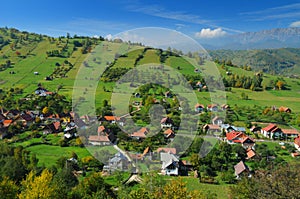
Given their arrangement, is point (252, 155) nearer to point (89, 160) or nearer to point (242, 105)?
point (89, 160)

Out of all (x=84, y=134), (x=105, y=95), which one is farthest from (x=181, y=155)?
(x=105, y=95)

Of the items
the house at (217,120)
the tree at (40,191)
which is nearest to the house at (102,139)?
the tree at (40,191)

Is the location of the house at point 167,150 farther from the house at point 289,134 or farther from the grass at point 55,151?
the house at point 289,134

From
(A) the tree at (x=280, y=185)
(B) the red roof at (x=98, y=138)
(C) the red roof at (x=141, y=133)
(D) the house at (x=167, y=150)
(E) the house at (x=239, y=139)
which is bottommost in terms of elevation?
(E) the house at (x=239, y=139)

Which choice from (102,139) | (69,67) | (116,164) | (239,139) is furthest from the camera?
(69,67)

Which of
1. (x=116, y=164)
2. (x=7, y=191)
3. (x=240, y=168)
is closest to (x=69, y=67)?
(x=116, y=164)

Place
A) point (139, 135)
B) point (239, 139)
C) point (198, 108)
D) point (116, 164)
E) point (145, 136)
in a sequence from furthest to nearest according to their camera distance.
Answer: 1. point (198, 108)
2. point (239, 139)
3. point (145, 136)
4. point (139, 135)
5. point (116, 164)

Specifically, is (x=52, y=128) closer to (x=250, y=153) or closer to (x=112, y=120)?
(x=112, y=120)

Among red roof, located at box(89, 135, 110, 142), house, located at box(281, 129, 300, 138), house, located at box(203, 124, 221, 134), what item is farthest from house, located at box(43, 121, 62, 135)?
house, located at box(281, 129, 300, 138)
